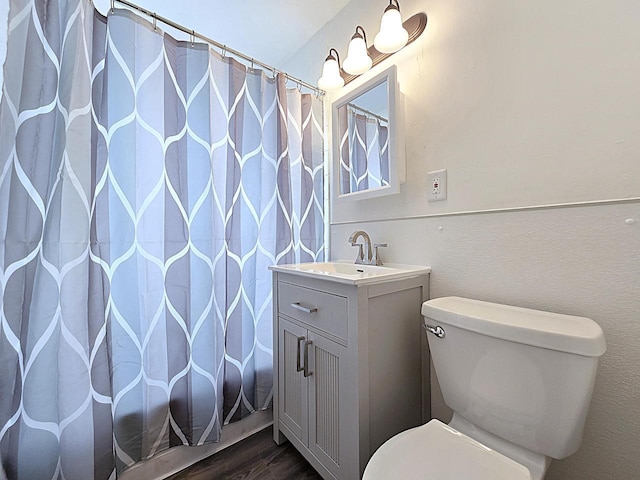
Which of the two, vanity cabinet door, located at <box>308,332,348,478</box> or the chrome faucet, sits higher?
the chrome faucet

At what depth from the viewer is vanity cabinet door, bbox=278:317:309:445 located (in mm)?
1166

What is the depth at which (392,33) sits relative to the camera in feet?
3.89

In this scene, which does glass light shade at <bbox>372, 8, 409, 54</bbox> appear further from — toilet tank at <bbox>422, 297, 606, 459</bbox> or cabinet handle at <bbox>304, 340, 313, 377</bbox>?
cabinet handle at <bbox>304, 340, 313, 377</bbox>

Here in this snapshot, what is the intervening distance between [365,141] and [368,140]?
2 centimetres

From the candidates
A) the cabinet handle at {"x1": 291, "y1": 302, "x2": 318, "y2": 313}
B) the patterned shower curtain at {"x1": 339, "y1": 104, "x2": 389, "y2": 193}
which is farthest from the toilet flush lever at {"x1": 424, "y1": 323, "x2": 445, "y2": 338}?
the patterned shower curtain at {"x1": 339, "y1": 104, "x2": 389, "y2": 193}

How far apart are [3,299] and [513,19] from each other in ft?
6.21

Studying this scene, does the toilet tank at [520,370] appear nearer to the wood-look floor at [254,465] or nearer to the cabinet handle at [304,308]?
the cabinet handle at [304,308]

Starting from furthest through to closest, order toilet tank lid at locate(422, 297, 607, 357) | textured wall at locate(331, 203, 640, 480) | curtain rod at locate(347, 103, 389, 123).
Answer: curtain rod at locate(347, 103, 389, 123) → textured wall at locate(331, 203, 640, 480) → toilet tank lid at locate(422, 297, 607, 357)

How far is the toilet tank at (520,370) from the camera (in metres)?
0.65

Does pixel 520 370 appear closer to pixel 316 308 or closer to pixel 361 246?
pixel 316 308

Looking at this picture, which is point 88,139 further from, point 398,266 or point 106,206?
point 398,266

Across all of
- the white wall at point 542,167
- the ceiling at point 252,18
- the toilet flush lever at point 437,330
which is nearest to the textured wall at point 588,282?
the white wall at point 542,167

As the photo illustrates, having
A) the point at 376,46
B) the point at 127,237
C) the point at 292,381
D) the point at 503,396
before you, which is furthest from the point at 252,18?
the point at 503,396

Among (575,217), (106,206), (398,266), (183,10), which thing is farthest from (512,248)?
(183,10)
